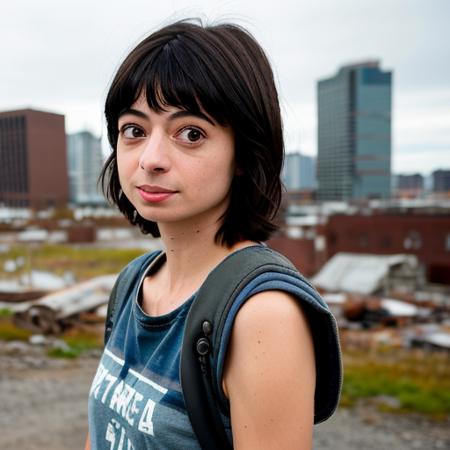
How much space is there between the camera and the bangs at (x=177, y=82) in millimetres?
1131

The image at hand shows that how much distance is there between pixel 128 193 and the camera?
1287 millimetres

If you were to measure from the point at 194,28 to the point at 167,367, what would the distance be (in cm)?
76

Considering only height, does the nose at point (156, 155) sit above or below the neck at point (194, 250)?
above

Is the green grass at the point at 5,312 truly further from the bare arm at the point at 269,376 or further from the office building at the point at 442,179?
the office building at the point at 442,179

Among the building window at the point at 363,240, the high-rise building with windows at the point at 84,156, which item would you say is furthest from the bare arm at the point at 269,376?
the building window at the point at 363,240

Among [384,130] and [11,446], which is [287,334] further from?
[384,130]

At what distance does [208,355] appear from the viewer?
104 cm

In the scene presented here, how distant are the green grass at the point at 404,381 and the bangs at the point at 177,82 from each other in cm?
549

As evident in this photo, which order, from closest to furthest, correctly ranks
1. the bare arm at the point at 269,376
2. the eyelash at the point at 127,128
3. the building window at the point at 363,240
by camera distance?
the bare arm at the point at 269,376
the eyelash at the point at 127,128
the building window at the point at 363,240

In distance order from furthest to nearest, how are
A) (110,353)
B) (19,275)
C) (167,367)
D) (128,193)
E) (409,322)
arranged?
1. (19,275)
2. (409,322)
3. (110,353)
4. (128,193)
5. (167,367)

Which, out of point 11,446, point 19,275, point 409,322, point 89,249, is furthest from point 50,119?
point 89,249

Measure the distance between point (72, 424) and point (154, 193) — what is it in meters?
4.89

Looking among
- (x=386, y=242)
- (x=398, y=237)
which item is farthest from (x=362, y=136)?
(x=398, y=237)

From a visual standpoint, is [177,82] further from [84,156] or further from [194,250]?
[84,156]
